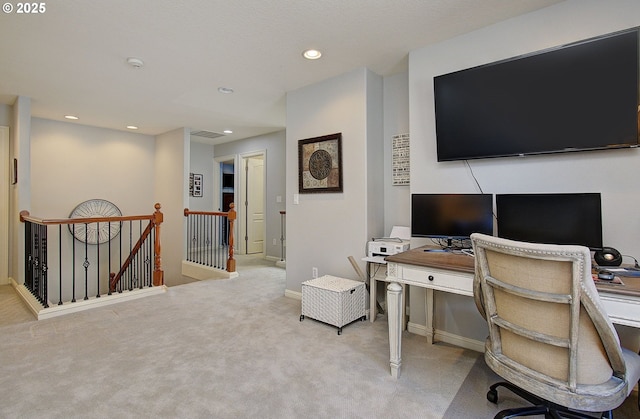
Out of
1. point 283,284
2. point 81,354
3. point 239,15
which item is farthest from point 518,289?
point 283,284

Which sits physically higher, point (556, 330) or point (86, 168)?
point (86, 168)

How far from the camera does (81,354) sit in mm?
2236

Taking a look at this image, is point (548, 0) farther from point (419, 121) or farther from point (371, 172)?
point (371, 172)

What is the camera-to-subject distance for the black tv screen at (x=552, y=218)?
5.71 feet

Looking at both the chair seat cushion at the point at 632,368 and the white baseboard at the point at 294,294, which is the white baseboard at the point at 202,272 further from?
the chair seat cushion at the point at 632,368

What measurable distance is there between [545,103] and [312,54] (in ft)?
5.80

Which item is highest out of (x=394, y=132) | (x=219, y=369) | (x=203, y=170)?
(x=203, y=170)

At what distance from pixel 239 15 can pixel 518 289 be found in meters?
2.28

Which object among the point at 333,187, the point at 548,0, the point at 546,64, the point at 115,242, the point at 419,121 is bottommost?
the point at 115,242

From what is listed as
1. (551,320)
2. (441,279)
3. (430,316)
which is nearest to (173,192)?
(430,316)

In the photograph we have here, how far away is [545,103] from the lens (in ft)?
6.55

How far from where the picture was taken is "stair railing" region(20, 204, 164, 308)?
357 centimetres

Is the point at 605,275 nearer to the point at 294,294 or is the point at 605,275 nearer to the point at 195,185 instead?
the point at 294,294

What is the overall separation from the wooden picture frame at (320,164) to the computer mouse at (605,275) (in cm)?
206
